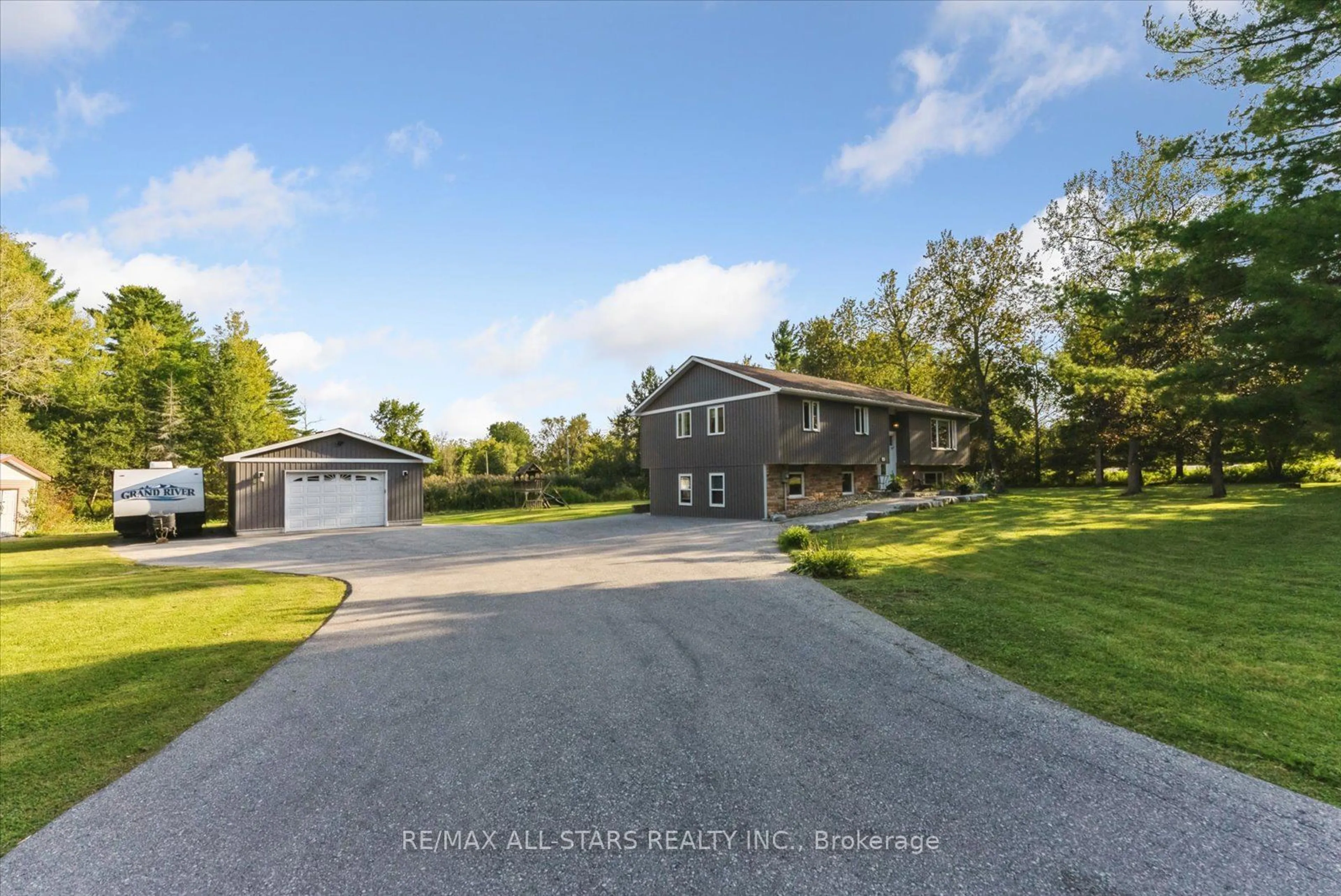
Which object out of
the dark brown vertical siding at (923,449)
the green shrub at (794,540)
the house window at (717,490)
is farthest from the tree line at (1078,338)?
the house window at (717,490)

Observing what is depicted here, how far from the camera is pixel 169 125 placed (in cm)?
1214

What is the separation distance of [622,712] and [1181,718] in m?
4.04

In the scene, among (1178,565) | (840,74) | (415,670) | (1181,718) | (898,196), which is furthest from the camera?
(898,196)

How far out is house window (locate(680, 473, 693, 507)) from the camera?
23.4 m

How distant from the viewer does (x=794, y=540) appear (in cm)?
1243

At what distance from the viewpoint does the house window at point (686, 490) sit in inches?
922

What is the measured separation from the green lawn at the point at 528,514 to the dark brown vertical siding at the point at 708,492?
2492mm

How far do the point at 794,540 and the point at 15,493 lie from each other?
3366 centimetres

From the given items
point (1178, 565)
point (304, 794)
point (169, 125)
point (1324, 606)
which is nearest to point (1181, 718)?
point (1324, 606)

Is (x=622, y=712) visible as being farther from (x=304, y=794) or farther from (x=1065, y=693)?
(x=1065, y=693)

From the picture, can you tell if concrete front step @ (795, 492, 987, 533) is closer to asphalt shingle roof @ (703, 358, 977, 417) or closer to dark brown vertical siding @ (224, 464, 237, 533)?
asphalt shingle roof @ (703, 358, 977, 417)

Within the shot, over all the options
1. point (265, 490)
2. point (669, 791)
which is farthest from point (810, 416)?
point (265, 490)

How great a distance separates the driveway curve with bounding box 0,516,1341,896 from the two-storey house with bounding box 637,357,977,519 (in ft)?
47.8

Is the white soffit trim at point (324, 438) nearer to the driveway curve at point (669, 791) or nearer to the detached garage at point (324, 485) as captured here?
the detached garage at point (324, 485)
